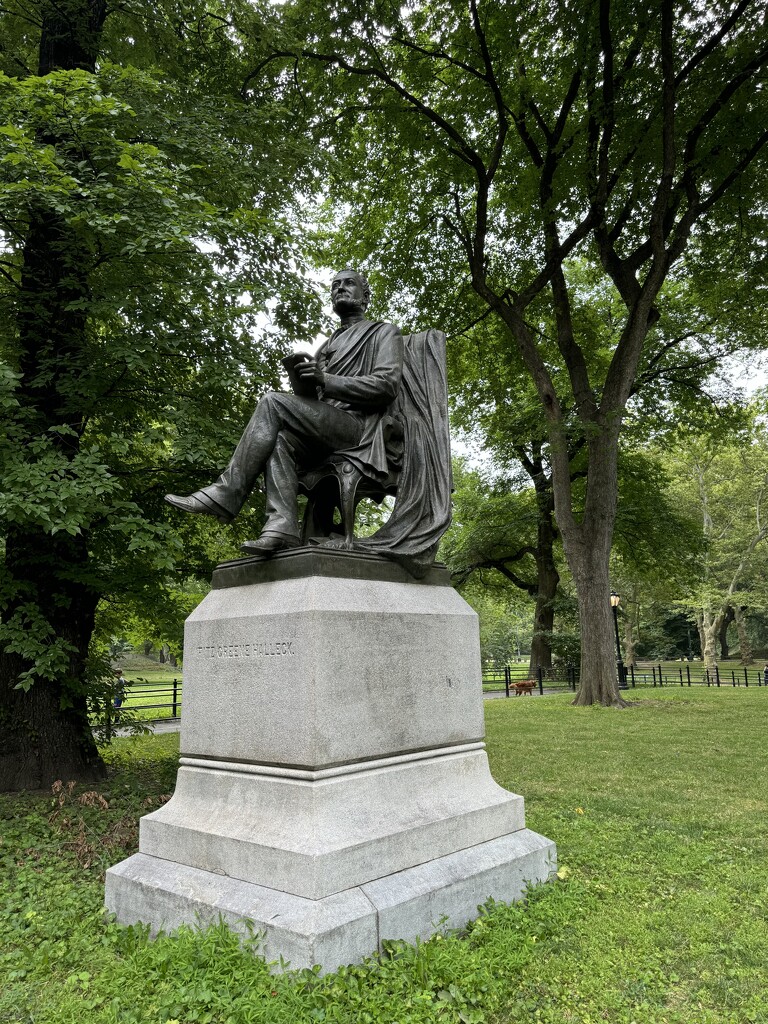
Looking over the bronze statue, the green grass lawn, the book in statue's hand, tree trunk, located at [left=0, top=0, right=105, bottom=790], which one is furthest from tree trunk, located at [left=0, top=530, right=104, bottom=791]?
the book in statue's hand

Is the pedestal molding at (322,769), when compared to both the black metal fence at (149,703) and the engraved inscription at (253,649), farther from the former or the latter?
the black metal fence at (149,703)

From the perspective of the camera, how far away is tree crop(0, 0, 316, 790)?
6.39 m

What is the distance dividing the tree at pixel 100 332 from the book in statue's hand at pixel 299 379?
8.08ft

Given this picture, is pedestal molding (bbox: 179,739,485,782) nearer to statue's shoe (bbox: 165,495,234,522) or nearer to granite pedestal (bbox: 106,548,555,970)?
granite pedestal (bbox: 106,548,555,970)

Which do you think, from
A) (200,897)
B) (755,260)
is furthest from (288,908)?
(755,260)

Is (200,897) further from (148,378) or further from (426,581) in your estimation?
(148,378)

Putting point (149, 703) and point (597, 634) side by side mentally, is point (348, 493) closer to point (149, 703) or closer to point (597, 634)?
point (597, 634)

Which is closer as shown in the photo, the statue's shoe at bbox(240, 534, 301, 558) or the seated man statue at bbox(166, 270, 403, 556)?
the statue's shoe at bbox(240, 534, 301, 558)

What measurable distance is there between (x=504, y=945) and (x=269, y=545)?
256 cm

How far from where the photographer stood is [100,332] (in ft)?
31.6

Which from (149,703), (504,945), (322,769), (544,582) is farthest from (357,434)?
(544,582)

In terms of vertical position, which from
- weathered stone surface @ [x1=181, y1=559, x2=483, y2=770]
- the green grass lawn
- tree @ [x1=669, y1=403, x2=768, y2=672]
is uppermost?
tree @ [x1=669, y1=403, x2=768, y2=672]

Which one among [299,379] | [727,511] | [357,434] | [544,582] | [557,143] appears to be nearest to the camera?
[299,379]

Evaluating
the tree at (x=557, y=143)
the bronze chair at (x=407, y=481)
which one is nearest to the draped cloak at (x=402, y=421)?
the bronze chair at (x=407, y=481)
